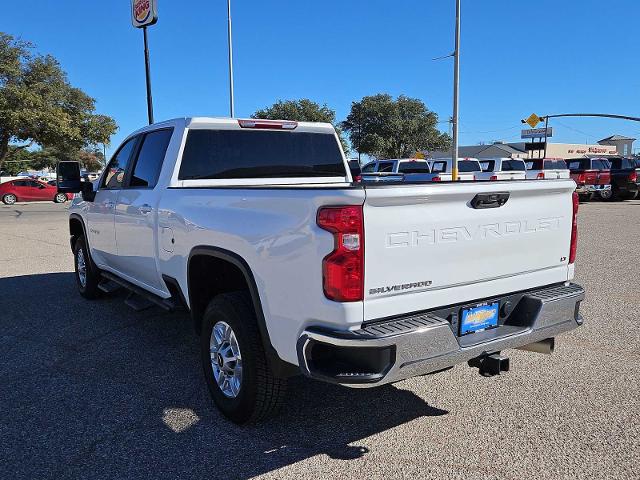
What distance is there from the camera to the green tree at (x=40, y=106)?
3056 cm

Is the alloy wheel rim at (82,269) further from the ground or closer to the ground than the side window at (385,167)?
closer to the ground

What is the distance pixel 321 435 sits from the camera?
3311 millimetres

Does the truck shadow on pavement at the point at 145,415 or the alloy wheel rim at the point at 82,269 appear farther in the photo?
the alloy wheel rim at the point at 82,269

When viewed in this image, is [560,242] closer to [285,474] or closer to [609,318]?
[285,474]

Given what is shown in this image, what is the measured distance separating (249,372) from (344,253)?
109 cm

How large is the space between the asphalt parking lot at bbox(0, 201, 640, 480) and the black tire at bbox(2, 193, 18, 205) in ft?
91.8

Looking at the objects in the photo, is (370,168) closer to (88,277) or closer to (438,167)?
(438,167)

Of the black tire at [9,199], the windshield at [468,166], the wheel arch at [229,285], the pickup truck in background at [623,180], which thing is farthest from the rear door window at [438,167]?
the black tire at [9,199]

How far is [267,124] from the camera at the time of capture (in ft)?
15.4

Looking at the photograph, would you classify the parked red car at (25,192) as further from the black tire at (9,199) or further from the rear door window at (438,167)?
the rear door window at (438,167)

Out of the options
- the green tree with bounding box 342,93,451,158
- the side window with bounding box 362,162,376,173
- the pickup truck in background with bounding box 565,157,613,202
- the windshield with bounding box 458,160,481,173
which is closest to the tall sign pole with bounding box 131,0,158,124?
the side window with bounding box 362,162,376,173

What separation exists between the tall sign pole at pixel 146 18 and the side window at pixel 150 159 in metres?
11.3

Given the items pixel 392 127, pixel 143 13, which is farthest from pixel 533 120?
pixel 143 13

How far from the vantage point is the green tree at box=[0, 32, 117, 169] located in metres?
30.6
